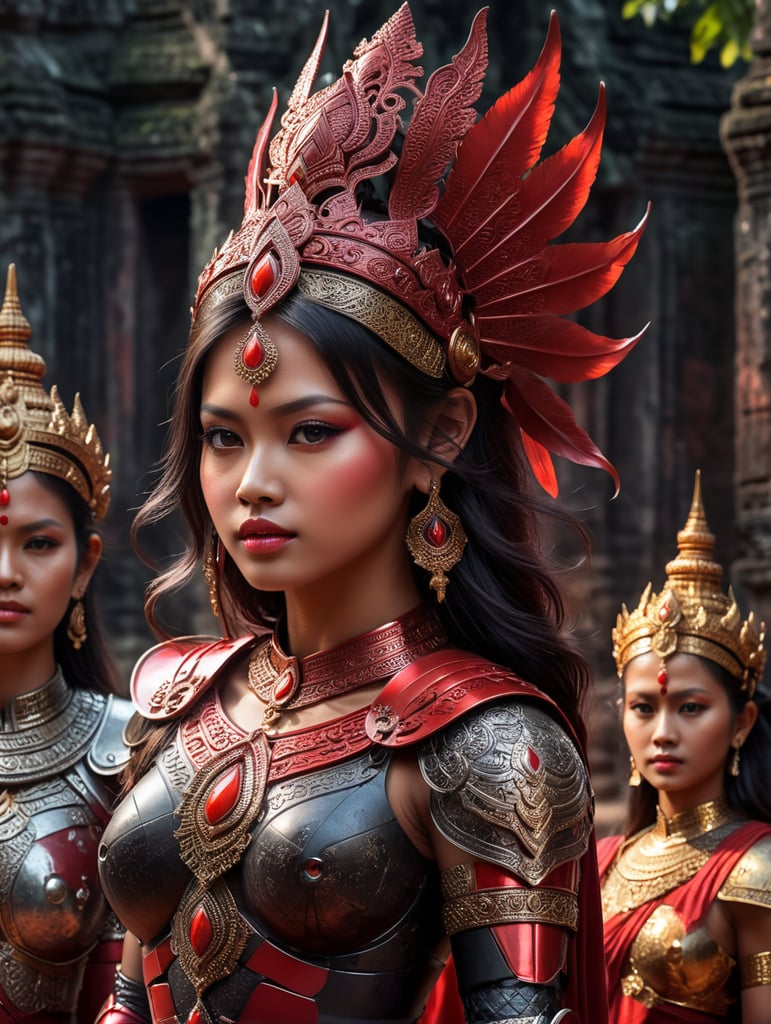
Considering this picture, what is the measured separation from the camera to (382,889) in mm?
3061

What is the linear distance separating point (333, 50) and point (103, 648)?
650 centimetres

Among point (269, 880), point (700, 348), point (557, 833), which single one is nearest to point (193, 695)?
point (269, 880)

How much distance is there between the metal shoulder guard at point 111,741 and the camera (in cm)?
448

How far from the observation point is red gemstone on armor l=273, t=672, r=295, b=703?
3.31m

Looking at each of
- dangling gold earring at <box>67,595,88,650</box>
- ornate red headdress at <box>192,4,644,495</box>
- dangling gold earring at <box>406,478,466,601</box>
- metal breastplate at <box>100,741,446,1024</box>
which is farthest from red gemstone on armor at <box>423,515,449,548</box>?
dangling gold earring at <box>67,595,88,650</box>

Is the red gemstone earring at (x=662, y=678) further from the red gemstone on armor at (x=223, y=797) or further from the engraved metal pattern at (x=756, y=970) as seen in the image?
the red gemstone on armor at (x=223, y=797)

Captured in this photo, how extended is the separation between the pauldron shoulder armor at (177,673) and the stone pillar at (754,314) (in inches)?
195

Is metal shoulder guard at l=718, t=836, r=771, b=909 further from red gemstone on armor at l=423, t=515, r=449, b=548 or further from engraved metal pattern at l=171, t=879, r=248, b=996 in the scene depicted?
engraved metal pattern at l=171, t=879, r=248, b=996

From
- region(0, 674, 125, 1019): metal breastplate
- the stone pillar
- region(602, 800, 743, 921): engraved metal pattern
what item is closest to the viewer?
region(0, 674, 125, 1019): metal breastplate

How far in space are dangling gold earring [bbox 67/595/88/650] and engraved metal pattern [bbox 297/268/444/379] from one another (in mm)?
1710

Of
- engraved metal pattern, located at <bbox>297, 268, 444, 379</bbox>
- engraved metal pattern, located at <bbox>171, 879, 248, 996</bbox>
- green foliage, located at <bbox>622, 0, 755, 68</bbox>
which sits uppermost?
green foliage, located at <bbox>622, 0, 755, 68</bbox>

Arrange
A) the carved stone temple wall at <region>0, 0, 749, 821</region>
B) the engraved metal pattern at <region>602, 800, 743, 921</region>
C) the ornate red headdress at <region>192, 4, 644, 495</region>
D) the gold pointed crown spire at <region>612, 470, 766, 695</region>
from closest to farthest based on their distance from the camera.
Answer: the ornate red headdress at <region>192, 4, 644, 495</region> → the engraved metal pattern at <region>602, 800, 743, 921</region> → the gold pointed crown spire at <region>612, 470, 766, 695</region> → the carved stone temple wall at <region>0, 0, 749, 821</region>

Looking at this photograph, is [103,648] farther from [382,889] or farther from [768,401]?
[768,401]

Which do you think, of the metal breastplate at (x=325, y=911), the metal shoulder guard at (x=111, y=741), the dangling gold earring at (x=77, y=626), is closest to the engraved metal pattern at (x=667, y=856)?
the metal shoulder guard at (x=111, y=741)
